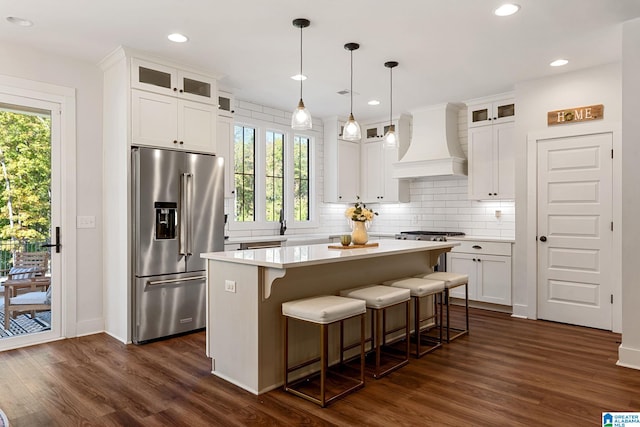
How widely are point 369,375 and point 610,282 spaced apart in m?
2.87

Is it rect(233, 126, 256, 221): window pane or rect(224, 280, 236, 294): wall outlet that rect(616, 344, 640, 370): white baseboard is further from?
rect(233, 126, 256, 221): window pane

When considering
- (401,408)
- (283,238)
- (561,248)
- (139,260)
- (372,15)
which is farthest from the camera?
(283,238)

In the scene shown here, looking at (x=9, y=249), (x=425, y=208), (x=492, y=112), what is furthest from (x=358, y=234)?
(x=9, y=249)

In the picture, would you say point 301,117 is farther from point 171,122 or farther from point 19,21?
point 19,21

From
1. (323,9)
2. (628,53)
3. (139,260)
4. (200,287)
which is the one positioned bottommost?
(200,287)

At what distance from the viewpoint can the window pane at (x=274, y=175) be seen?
6.21m

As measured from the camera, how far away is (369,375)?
3170 millimetres

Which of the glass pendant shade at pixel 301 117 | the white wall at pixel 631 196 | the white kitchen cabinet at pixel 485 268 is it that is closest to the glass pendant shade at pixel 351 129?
the glass pendant shade at pixel 301 117

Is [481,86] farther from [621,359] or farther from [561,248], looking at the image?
[621,359]

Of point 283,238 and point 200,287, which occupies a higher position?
point 283,238

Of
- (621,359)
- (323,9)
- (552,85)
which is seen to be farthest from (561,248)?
(323,9)

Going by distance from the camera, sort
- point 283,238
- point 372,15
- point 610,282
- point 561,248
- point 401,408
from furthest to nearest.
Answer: point 283,238 < point 561,248 < point 610,282 < point 372,15 < point 401,408

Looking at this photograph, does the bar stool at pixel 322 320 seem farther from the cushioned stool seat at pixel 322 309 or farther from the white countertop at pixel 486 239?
the white countertop at pixel 486 239

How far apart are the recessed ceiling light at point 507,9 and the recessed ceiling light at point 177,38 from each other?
2.53 metres
